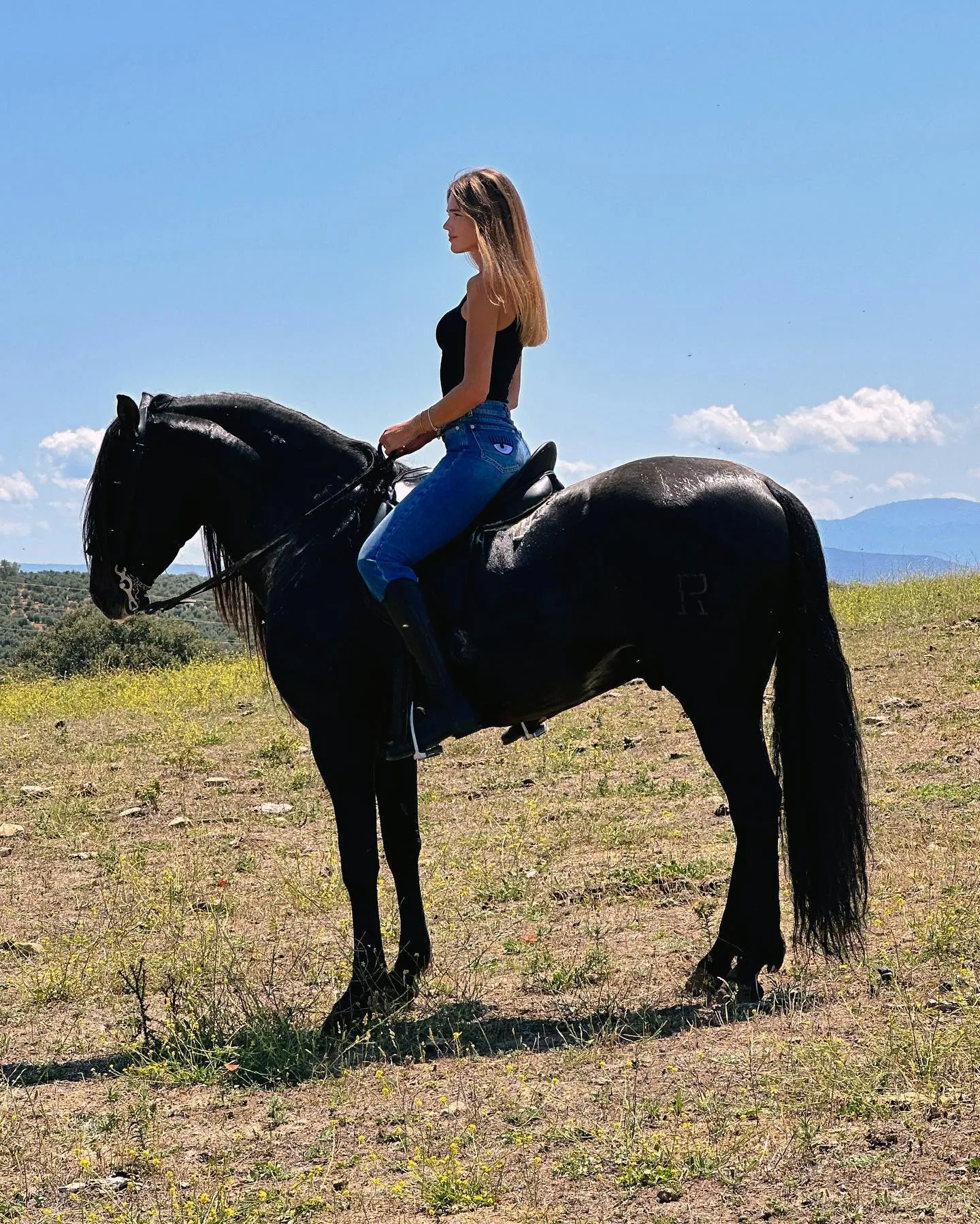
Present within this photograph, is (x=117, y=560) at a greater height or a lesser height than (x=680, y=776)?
greater

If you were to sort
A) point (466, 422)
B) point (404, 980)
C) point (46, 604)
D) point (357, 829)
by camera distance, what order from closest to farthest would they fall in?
1. point (466, 422)
2. point (357, 829)
3. point (404, 980)
4. point (46, 604)

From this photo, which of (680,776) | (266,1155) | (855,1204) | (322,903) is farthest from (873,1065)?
(680,776)

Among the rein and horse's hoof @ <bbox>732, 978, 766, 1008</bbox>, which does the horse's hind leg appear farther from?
the rein

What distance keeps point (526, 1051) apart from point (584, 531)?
80.8 inches

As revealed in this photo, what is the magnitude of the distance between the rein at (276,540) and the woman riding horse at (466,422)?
1.23ft

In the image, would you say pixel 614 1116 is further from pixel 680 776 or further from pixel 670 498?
pixel 680 776

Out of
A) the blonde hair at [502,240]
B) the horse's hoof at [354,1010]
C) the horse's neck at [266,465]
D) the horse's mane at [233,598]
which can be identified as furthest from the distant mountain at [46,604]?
the blonde hair at [502,240]

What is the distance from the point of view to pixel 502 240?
503 cm

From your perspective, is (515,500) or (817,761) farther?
(515,500)

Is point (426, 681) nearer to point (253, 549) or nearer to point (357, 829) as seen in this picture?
point (357, 829)

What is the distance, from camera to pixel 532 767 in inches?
395

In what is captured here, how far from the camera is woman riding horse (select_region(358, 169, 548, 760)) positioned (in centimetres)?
503

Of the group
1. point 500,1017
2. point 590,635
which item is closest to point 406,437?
point 590,635

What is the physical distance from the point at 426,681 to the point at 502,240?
1868mm
